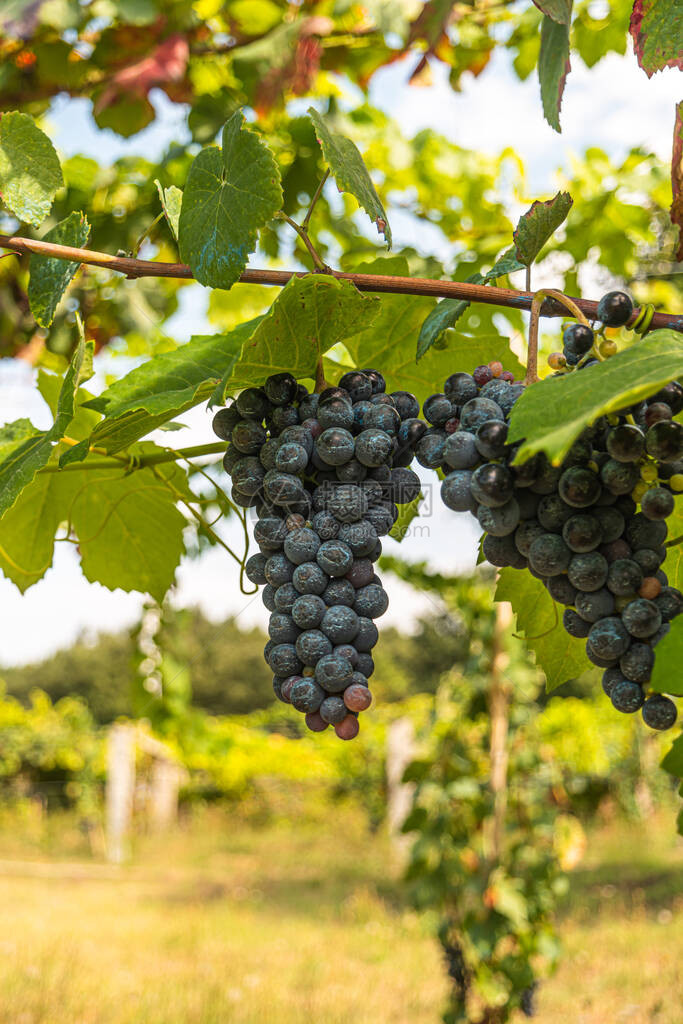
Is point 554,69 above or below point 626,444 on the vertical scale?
above

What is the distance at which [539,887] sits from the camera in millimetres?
3186

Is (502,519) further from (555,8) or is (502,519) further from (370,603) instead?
(555,8)

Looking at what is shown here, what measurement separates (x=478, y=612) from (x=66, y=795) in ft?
27.9

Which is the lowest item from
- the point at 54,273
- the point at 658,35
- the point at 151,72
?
the point at 54,273

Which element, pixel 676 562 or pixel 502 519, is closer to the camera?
pixel 502 519

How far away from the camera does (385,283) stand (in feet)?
2.05

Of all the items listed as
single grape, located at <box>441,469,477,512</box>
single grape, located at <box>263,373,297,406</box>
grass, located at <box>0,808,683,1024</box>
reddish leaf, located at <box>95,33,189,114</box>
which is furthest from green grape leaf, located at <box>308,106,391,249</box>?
grass, located at <box>0,808,683,1024</box>

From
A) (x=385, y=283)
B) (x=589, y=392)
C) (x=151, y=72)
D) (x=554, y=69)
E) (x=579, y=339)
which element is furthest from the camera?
(x=151, y=72)

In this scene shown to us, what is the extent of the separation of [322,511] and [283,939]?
5.53m

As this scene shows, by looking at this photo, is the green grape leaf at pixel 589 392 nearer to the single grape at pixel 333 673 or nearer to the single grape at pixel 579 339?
the single grape at pixel 579 339

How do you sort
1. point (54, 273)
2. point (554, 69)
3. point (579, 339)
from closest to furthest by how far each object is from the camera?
1. point (579, 339)
2. point (54, 273)
3. point (554, 69)

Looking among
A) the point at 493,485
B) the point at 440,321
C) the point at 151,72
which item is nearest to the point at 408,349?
the point at 440,321

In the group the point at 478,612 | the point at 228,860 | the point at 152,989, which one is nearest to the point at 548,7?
the point at 478,612

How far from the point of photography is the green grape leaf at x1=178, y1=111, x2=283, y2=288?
592 mm
